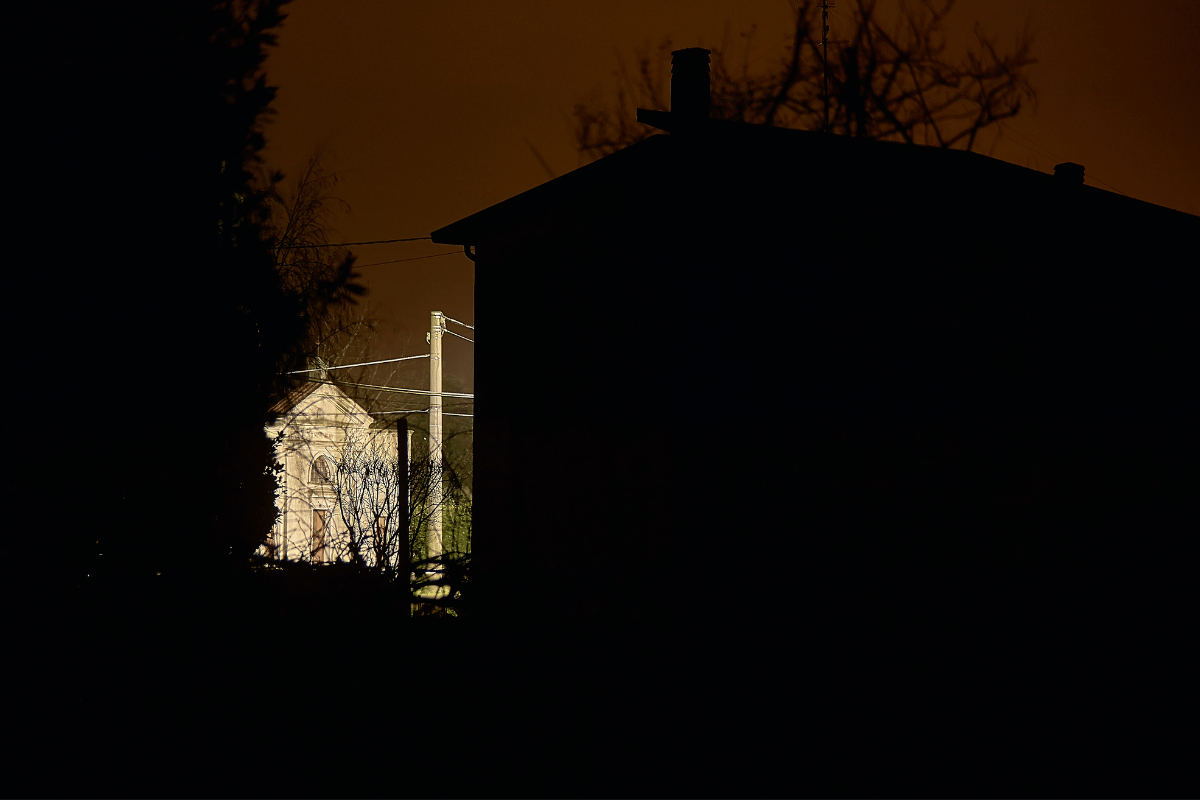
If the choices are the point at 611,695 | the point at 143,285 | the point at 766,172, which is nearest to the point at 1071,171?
the point at 766,172

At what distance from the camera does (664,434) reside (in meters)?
6.84

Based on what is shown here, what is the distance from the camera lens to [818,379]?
286 inches

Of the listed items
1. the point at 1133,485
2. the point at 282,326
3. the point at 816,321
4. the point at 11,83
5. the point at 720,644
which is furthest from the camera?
the point at 282,326

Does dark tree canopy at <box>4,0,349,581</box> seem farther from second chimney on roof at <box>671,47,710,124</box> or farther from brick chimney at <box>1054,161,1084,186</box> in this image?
brick chimney at <box>1054,161,1084,186</box>

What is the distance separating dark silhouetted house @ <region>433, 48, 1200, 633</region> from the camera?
22.6 ft

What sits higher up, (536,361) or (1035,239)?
(1035,239)

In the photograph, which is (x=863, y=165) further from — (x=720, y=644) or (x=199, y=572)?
(x=199, y=572)

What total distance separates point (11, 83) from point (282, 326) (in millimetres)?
3487

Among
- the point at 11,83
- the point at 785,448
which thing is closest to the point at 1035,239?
the point at 785,448

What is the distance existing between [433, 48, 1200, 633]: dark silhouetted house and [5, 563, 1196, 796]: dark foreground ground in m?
0.33

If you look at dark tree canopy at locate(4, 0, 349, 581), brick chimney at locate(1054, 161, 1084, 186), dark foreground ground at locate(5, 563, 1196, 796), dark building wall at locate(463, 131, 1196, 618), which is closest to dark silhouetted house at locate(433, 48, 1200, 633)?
dark building wall at locate(463, 131, 1196, 618)

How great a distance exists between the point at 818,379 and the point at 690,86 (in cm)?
278

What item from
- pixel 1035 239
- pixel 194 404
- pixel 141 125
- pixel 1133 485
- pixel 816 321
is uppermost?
pixel 141 125

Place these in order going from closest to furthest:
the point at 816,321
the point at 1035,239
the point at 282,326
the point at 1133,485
Result: the point at 816,321 < the point at 1035,239 < the point at 1133,485 < the point at 282,326
